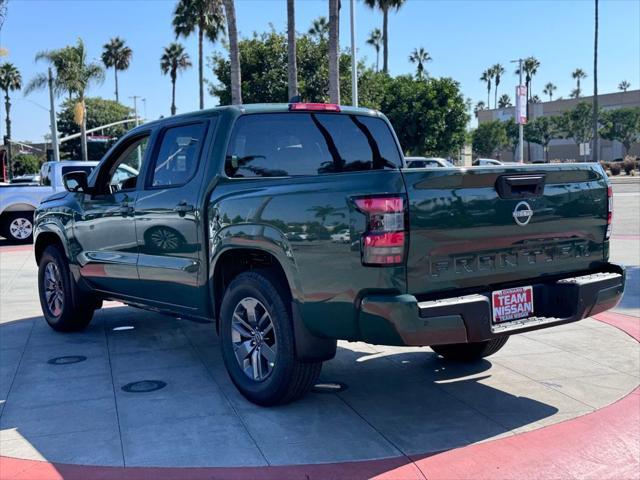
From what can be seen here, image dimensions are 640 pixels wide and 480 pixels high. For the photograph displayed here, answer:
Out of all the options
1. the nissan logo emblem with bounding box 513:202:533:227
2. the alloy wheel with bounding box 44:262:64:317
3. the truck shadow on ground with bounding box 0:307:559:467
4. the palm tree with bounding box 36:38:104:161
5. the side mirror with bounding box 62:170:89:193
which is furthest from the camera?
the palm tree with bounding box 36:38:104:161

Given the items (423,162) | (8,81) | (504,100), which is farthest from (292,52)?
(504,100)

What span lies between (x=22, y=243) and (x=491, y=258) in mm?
16004

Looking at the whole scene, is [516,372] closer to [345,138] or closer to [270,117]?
[345,138]

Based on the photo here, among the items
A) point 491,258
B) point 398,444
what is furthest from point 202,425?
point 491,258

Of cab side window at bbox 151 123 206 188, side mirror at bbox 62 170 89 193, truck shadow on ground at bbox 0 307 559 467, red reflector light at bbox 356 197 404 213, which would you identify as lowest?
truck shadow on ground at bbox 0 307 559 467

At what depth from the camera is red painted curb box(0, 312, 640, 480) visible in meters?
3.98

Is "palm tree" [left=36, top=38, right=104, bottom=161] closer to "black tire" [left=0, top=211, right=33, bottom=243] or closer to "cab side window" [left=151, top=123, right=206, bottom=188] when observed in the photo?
"black tire" [left=0, top=211, right=33, bottom=243]

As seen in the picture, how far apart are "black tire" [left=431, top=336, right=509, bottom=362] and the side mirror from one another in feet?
11.6

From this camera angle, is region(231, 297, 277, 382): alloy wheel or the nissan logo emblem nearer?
the nissan logo emblem

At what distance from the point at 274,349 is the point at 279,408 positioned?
0.44 meters

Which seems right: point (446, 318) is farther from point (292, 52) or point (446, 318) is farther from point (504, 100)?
point (504, 100)

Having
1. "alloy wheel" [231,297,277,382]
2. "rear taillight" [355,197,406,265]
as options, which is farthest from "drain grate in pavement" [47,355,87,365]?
"rear taillight" [355,197,406,265]

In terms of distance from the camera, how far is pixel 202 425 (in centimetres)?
473

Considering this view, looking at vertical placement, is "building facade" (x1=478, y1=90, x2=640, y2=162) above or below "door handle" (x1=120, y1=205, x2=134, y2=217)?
above
